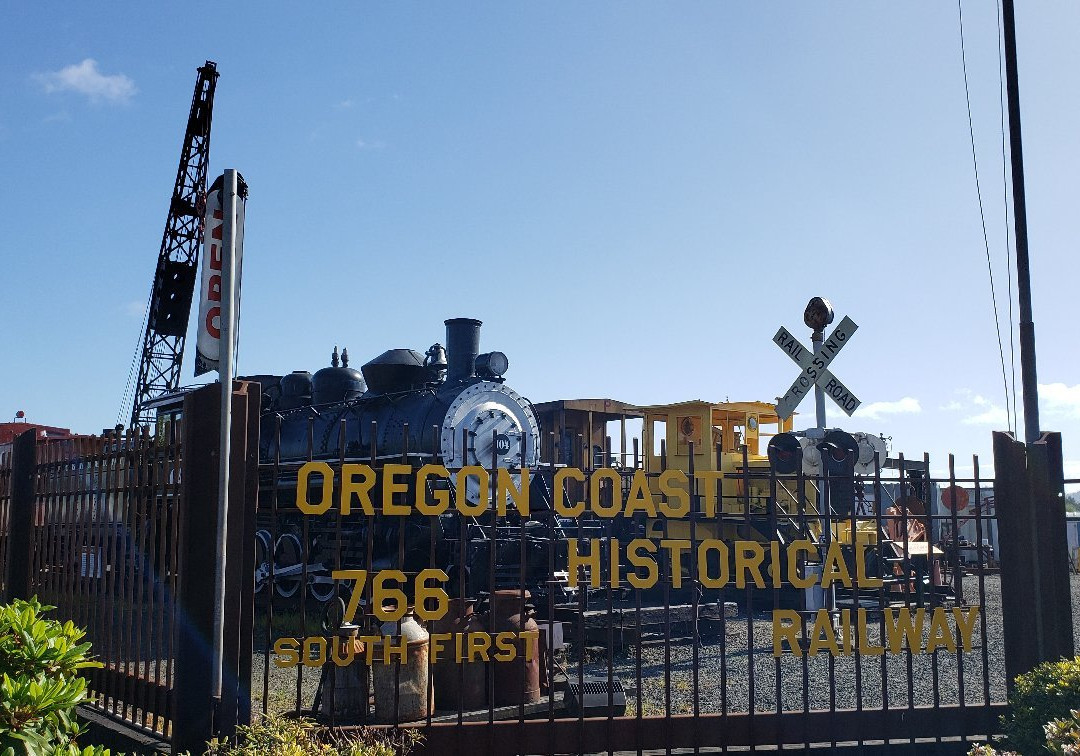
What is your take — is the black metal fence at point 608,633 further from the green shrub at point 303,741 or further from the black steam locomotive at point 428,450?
the black steam locomotive at point 428,450

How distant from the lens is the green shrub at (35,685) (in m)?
2.89

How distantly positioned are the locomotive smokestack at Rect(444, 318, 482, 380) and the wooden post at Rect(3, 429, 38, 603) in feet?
23.2

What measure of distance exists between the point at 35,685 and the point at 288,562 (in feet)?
34.4

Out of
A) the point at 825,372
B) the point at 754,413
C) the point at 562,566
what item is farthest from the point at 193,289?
the point at 825,372

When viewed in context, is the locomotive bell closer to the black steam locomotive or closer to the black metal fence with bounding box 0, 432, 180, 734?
the black steam locomotive

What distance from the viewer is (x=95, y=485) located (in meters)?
5.55

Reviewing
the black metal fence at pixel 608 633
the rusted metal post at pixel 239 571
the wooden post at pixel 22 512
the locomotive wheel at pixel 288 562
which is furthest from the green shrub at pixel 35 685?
the locomotive wheel at pixel 288 562

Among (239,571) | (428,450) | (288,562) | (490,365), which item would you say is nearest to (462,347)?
(490,365)

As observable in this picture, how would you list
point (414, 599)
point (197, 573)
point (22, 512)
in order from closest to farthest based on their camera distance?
1. point (197, 573)
2. point (414, 599)
3. point (22, 512)

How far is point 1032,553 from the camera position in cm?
565

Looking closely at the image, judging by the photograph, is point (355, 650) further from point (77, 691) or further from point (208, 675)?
point (77, 691)

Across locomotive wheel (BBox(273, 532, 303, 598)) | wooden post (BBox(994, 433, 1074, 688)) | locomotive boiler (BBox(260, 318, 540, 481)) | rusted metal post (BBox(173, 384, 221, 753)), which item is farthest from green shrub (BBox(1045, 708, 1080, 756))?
locomotive wheel (BBox(273, 532, 303, 598))

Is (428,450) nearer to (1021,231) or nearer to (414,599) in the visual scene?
(414,599)

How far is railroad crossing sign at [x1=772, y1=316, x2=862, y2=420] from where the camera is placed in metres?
7.68
